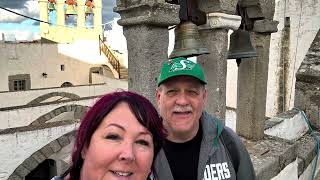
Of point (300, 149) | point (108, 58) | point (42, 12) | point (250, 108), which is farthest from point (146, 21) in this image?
point (42, 12)

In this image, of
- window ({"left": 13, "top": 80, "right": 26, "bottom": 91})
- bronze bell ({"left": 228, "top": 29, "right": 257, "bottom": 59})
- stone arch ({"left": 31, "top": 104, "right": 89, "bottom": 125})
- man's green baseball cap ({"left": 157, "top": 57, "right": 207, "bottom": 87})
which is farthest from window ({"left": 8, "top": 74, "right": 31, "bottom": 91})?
man's green baseball cap ({"left": 157, "top": 57, "right": 207, "bottom": 87})

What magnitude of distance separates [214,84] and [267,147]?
1574mm

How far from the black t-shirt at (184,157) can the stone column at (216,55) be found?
1.60 meters

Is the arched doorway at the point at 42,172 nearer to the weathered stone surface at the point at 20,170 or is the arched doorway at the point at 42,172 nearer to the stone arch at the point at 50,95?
the stone arch at the point at 50,95

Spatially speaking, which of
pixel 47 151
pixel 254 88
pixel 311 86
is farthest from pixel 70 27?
pixel 254 88

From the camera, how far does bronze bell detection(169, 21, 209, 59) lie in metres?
2.92

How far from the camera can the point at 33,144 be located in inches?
298

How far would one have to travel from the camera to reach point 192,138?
85.4 inches

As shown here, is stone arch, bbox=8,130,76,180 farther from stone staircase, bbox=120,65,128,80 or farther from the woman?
stone staircase, bbox=120,65,128,80

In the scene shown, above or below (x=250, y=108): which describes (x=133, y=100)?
above

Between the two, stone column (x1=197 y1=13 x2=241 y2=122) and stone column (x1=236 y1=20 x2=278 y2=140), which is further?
stone column (x1=236 y1=20 x2=278 y2=140)

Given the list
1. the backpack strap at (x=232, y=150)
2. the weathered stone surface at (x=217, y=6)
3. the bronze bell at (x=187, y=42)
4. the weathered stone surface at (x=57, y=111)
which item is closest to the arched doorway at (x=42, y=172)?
the weathered stone surface at (x=57, y=111)

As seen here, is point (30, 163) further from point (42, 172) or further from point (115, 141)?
point (115, 141)

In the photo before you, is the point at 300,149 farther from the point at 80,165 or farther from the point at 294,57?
the point at 294,57
